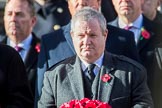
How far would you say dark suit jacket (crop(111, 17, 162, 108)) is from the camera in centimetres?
601

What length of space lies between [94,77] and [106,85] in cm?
11

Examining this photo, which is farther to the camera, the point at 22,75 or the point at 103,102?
the point at 22,75

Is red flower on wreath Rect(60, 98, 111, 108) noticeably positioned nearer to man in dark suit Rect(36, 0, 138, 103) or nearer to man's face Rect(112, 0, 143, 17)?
man in dark suit Rect(36, 0, 138, 103)

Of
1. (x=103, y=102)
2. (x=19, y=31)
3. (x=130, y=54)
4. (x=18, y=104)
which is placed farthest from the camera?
(x=19, y=31)

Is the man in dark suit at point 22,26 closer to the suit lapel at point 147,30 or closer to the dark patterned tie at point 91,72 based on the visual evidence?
the suit lapel at point 147,30

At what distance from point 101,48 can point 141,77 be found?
0.34 meters

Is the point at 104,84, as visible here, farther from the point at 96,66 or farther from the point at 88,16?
the point at 88,16

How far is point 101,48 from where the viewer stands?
200 inches

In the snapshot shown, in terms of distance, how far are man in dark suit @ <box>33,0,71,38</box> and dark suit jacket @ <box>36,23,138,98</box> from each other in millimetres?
1115

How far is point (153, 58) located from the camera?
238 inches

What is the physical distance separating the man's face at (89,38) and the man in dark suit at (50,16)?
5.96ft

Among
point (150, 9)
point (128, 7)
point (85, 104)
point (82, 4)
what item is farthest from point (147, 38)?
point (85, 104)

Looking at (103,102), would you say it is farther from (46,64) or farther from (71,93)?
(46,64)

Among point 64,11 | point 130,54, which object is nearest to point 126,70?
point 130,54
